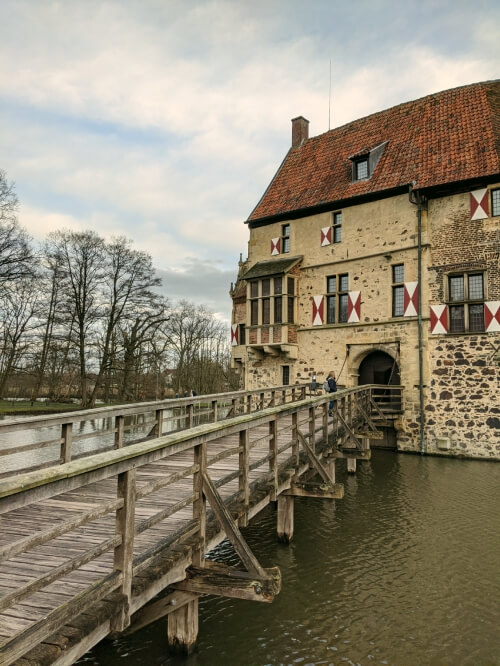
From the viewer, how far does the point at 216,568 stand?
169 inches

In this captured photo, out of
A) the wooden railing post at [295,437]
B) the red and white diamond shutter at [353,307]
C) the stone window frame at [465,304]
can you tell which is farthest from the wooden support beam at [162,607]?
the red and white diamond shutter at [353,307]

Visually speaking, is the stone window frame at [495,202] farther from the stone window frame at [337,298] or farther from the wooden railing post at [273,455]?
the wooden railing post at [273,455]

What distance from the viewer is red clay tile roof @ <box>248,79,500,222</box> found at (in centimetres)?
1596

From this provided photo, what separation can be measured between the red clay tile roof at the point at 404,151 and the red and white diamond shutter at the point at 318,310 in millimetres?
3754

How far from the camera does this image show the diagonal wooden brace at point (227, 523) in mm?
4176

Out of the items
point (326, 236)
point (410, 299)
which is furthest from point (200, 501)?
point (326, 236)

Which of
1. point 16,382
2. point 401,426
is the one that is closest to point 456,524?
point 401,426

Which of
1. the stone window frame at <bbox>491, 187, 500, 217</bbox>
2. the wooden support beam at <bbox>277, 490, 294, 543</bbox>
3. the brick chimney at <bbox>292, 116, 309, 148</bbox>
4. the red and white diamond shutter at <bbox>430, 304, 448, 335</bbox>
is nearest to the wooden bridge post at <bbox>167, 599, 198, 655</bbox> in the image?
the wooden support beam at <bbox>277, 490, 294, 543</bbox>

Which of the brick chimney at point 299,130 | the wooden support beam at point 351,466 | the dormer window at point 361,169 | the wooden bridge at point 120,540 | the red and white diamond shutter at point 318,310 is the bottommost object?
the wooden support beam at point 351,466

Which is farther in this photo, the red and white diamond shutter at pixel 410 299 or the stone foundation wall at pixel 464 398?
the red and white diamond shutter at pixel 410 299

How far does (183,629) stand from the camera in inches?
179

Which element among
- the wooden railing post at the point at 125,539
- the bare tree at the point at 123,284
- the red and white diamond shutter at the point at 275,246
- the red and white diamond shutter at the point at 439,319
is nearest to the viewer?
the wooden railing post at the point at 125,539

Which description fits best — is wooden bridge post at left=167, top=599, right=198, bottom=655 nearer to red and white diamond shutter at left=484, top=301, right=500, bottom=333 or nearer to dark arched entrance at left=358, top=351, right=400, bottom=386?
red and white diamond shutter at left=484, top=301, right=500, bottom=333

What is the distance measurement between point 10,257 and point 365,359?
1610 centimetres
